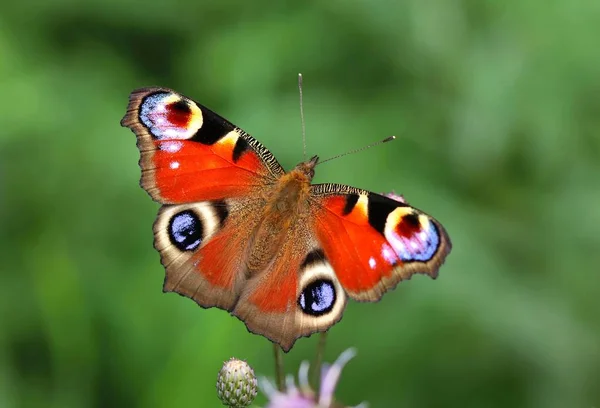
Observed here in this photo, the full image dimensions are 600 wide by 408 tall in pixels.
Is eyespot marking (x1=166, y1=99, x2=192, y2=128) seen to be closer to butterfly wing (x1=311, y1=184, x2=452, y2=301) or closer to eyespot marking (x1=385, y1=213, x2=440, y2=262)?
butterfly wing (x1=311, y1=184, x2=452, y2=301)

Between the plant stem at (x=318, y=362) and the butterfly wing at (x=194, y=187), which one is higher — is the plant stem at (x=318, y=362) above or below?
below

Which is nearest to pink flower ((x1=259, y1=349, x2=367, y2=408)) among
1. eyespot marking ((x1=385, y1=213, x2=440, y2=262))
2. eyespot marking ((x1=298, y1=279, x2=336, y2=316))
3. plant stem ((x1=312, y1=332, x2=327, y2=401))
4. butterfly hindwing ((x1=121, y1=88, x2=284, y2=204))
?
plant stem ((x1=312, y1=332, x2=327, y2=401))

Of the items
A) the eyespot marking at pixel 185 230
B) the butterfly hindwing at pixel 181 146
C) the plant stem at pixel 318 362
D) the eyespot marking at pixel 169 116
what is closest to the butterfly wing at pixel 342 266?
the plant stem at pixel 318 362

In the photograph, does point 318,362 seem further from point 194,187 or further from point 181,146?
point 181,146

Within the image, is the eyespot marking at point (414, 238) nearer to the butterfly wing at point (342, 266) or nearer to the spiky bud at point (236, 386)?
the butterfly wing at point (342, 266)

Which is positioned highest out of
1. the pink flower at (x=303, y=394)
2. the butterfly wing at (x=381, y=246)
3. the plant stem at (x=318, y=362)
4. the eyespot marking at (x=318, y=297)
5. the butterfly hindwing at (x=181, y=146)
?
the butterfly hindwing at (x=181, y=146)
